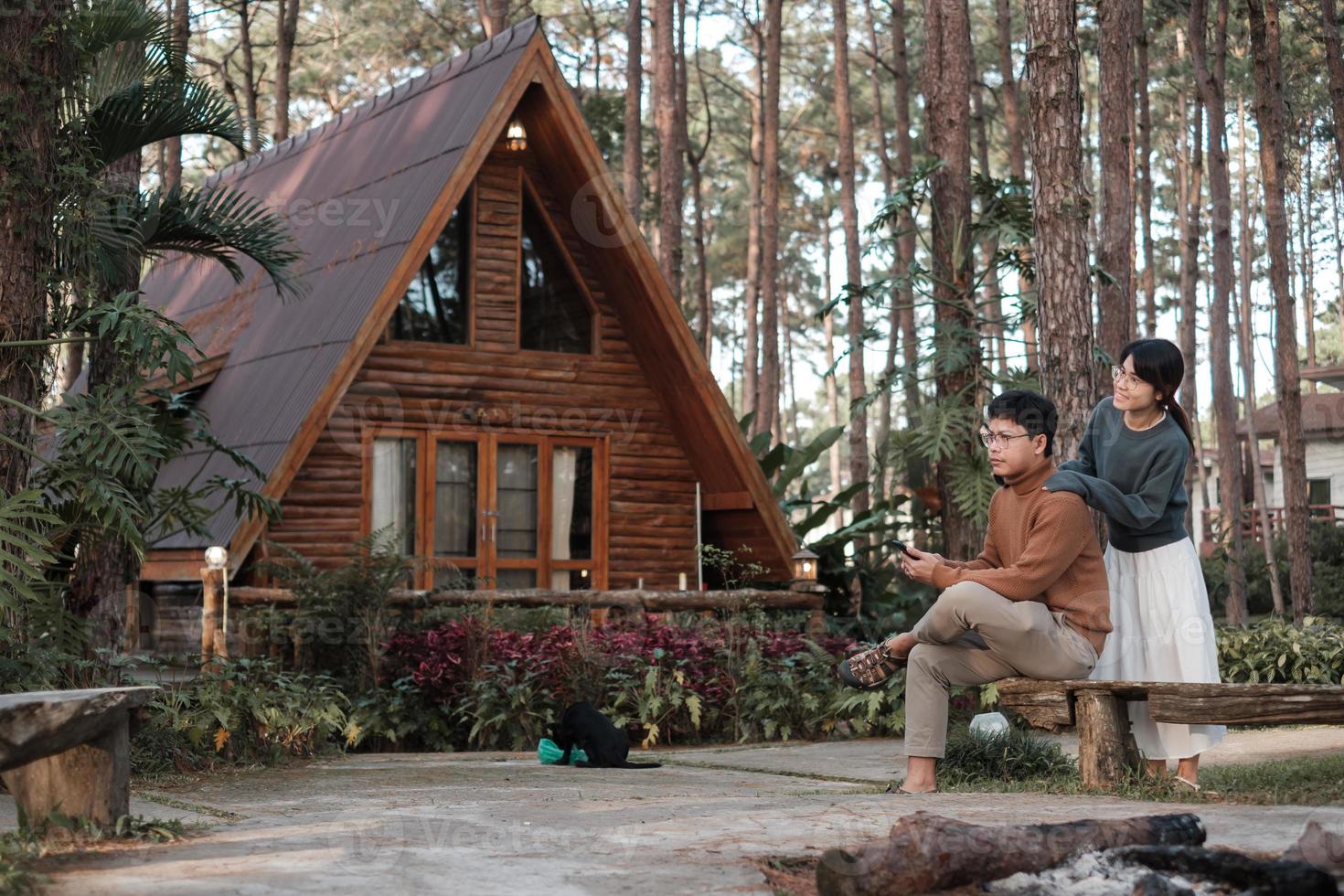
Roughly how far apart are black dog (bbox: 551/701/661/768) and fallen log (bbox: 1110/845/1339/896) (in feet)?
15.2

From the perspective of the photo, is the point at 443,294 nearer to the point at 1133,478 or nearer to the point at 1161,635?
the point at 1133,478

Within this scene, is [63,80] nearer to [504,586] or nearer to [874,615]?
[504,586]

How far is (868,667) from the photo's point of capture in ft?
20.2

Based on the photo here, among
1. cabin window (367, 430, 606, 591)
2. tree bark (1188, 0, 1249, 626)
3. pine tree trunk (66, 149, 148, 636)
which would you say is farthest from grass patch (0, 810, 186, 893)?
tree bark (1188, 0, 1249, 626)

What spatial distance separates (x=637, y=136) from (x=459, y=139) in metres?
11.1

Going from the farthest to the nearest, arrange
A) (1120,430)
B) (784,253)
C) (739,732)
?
(784,253)
(739,732)
(1120,430)

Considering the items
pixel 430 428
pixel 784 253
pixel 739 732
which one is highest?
pixel 784 253

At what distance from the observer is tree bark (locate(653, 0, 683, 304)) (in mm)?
19828

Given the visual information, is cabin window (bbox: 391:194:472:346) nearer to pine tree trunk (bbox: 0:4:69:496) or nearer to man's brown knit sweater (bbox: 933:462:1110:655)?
pine tree trunk (bbox: 0:4:69:496)

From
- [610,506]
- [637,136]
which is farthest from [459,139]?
[637,136]

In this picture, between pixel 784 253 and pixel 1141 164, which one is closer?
pixel 1141 164

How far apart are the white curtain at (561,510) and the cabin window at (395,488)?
1.41 metres

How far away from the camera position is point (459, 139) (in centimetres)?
1316

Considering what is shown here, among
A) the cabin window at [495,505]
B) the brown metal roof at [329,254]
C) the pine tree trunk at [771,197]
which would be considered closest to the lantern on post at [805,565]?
the cabin window at [495,505]
